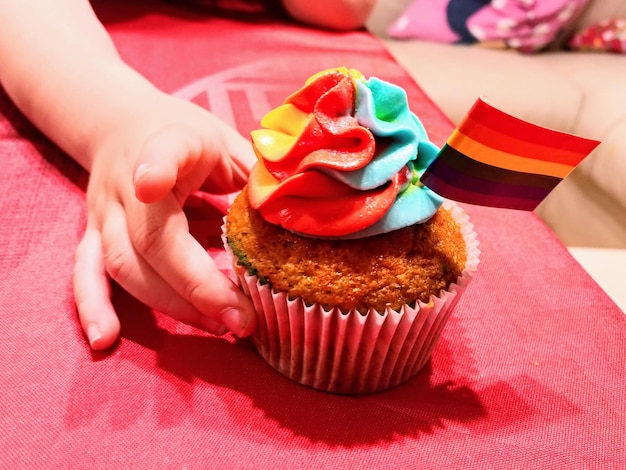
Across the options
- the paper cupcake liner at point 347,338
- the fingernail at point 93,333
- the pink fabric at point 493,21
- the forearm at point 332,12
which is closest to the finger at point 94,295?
the fingernail at point 93,333

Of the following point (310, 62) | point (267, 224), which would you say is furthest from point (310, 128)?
point (310, 62)

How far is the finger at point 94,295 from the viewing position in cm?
81

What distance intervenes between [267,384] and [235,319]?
0.36 ft

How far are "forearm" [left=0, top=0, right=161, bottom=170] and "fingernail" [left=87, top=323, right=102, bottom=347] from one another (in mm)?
362

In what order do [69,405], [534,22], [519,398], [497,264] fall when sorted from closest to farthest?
[69,405] → [519,398] → [497,264] → [534,22]

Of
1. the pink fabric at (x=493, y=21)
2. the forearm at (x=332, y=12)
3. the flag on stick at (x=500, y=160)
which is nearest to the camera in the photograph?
the flag on stick at (x=500, y=160)

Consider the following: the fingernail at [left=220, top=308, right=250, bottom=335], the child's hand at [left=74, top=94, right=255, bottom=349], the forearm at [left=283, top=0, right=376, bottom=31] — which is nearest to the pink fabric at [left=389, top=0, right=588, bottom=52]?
the forearm at [left=283, top=0, right=376, bottom=31]

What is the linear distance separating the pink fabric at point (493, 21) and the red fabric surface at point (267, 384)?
1539 mm

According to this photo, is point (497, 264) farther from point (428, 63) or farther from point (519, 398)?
point (428, 63)

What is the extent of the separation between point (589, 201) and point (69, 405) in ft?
5.65

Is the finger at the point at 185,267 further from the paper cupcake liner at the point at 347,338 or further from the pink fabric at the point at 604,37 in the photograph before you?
the pink fabric at the point at 604,37

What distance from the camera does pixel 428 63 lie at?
2.16 metres

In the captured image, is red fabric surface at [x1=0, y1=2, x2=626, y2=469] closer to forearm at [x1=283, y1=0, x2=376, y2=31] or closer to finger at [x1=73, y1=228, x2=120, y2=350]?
finger at [x1=73, y1=228, x2=120, y2=350]

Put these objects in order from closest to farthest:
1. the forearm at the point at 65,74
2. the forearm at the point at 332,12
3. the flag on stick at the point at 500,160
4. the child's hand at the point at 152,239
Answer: the flag on stick at the point at 500,160 → the child's hand at the point at 152,239 → the forearm at the point at 65,74 → the forearm at the point at 332,12
